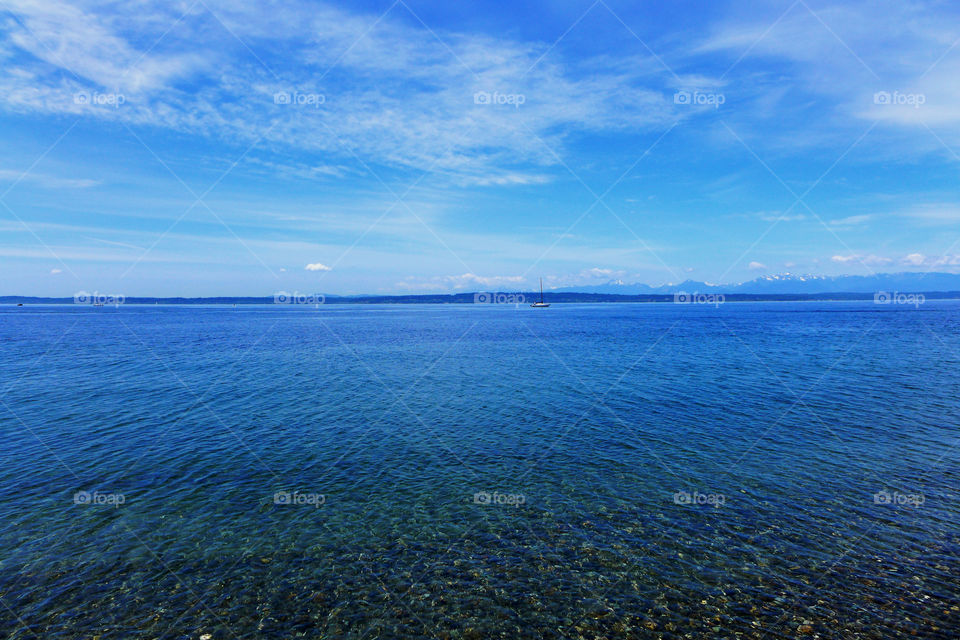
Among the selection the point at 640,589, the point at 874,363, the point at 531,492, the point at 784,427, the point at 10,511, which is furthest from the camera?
the point at 874,363

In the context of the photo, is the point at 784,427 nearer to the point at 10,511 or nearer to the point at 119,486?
the point at 119,486

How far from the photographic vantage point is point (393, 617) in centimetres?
1238

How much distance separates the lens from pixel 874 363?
→ 54.8 meters

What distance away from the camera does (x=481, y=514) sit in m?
18.0

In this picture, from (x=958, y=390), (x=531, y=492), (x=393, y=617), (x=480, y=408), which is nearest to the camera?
(x=393, y=617)

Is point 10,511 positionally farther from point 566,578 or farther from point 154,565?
point 566,578

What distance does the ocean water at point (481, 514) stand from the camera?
40.5 ft

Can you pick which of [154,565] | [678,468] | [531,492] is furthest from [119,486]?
[678,468]

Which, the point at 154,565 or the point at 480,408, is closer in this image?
the point at 154,565

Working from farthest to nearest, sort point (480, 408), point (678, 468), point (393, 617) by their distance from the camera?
1. point (480, 408)
2. point (678, 468)
3. point (393, 617)

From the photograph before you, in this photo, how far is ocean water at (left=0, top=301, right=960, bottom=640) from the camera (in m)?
12.4

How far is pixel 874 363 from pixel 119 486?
72.9 m

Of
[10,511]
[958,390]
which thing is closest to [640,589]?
[10,511]

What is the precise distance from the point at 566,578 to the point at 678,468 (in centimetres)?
1115
